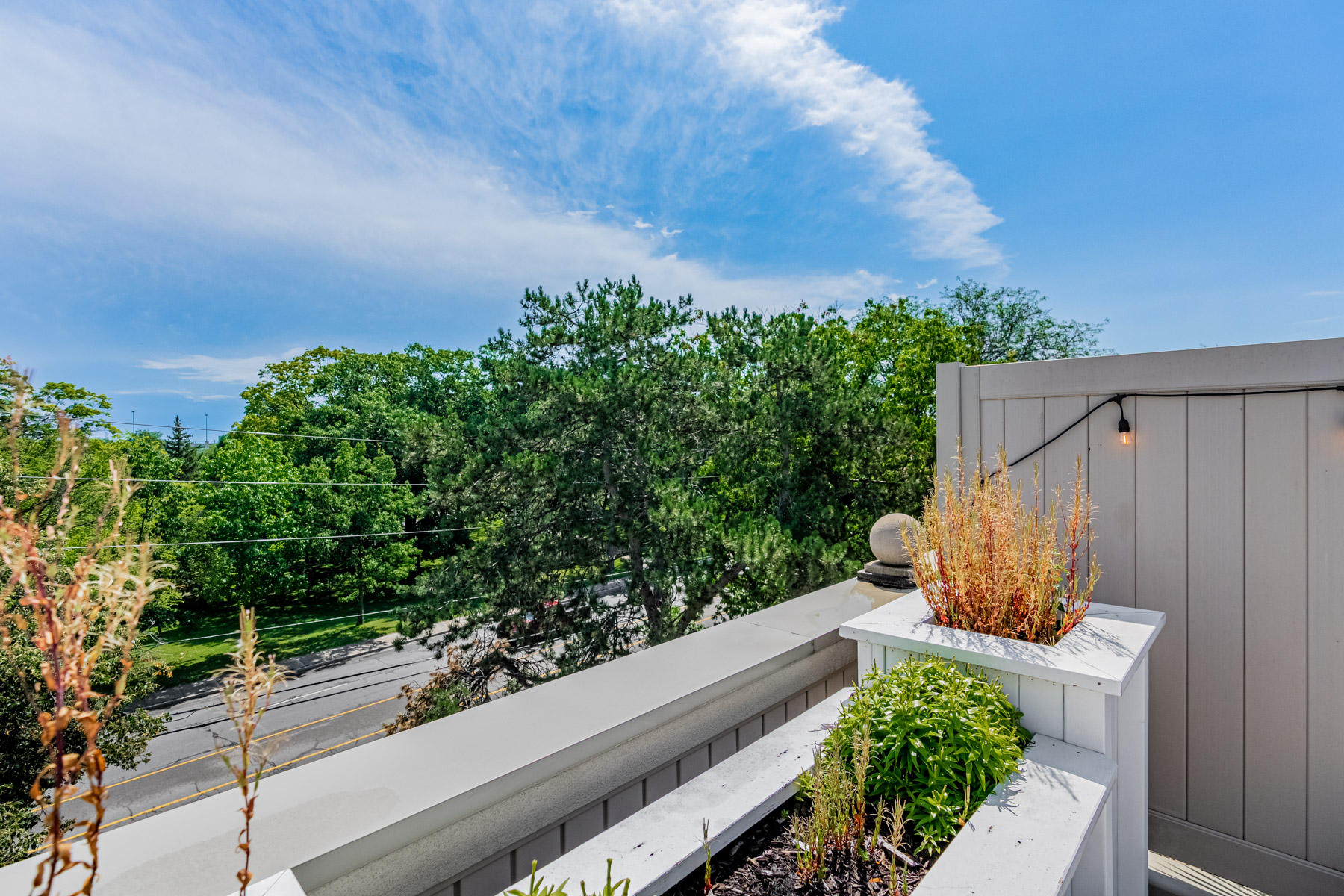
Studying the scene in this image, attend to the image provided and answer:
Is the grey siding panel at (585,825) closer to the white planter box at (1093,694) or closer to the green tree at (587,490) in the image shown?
the white planter box at (1093,694)

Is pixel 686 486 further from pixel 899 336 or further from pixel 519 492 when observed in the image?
pixel 899 336

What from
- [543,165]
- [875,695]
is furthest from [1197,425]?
[543,165]

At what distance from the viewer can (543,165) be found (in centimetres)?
1738

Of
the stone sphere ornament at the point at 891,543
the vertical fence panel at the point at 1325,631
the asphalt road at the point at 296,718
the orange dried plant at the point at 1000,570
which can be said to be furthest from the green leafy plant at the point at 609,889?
the asphalt road at the point at 296,718

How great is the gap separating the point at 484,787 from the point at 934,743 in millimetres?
994

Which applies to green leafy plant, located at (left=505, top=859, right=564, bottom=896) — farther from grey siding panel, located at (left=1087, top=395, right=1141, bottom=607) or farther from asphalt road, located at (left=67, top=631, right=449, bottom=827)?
asphalt road, located at (left=67, top=631, right=449, bottom=827)

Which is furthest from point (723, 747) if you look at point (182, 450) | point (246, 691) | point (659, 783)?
point (182, 450)

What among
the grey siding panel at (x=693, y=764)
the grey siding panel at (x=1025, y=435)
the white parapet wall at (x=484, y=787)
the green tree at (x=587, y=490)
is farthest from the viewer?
the green tree at (x=587, y=490)

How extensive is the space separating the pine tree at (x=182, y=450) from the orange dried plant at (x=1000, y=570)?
17628mm

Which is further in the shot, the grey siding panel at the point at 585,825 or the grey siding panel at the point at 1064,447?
the grey siding panel at the point at 1064,447

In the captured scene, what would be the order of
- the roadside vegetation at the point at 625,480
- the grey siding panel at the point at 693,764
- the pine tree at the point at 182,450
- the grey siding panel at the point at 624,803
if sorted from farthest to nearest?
the pine tree at the point at 182,450 < the roadside vegetation at the point at 625,480 < the grey siding panel at the point at 693,764 < the grey siding panel at the point at 624,803

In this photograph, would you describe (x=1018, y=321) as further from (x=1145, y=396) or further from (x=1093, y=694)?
(x=1093, y=694)

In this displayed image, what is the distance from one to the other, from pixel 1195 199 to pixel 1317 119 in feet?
9.68

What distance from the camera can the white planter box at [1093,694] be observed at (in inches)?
57.5
